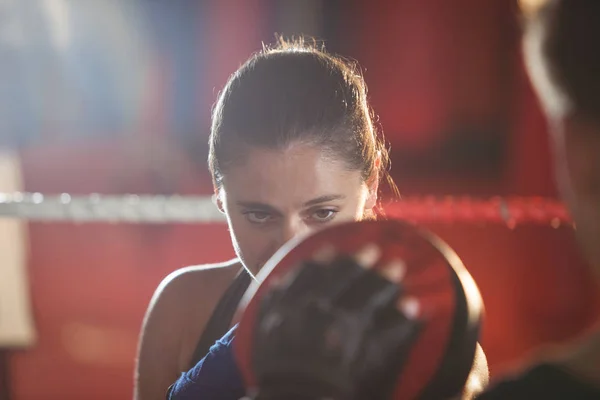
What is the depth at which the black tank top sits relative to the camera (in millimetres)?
886

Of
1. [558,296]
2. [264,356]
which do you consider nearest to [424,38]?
[558,296]

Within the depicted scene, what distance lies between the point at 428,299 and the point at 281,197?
352 millimetres

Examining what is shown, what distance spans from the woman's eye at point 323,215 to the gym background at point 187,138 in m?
1.28

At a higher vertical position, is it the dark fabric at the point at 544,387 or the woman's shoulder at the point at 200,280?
the dark fabric at the point at 544,387

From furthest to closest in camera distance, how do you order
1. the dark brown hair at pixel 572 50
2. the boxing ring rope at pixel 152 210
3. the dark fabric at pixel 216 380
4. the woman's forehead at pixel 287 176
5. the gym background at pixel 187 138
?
1. the gym background at pixel 187 138
2. the boxing ring rope at pixel 152 210
3. the woman's forehead at pixel 287 176
4. the dark fabric at pixel 216 380
5. the dark brown hair at pixel 572 50

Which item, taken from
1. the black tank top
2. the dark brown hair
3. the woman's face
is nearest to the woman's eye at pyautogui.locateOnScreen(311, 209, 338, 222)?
the woman's face

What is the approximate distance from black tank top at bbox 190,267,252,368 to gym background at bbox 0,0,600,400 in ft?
3.96

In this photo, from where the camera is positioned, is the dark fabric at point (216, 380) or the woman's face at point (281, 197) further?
the woman's face at point (281, 197)

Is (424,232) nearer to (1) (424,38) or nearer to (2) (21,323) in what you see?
(1) (424,38)

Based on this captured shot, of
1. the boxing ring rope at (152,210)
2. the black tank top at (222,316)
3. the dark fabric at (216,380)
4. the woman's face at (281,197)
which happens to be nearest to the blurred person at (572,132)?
the dark fabric at (216,380)

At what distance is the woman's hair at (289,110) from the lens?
2.66ft

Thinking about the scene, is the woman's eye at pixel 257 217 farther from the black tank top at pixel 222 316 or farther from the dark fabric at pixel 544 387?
the dark fabric at pixel 544 387

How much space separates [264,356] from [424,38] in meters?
1.77

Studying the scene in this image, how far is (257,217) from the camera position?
31.5 inches
